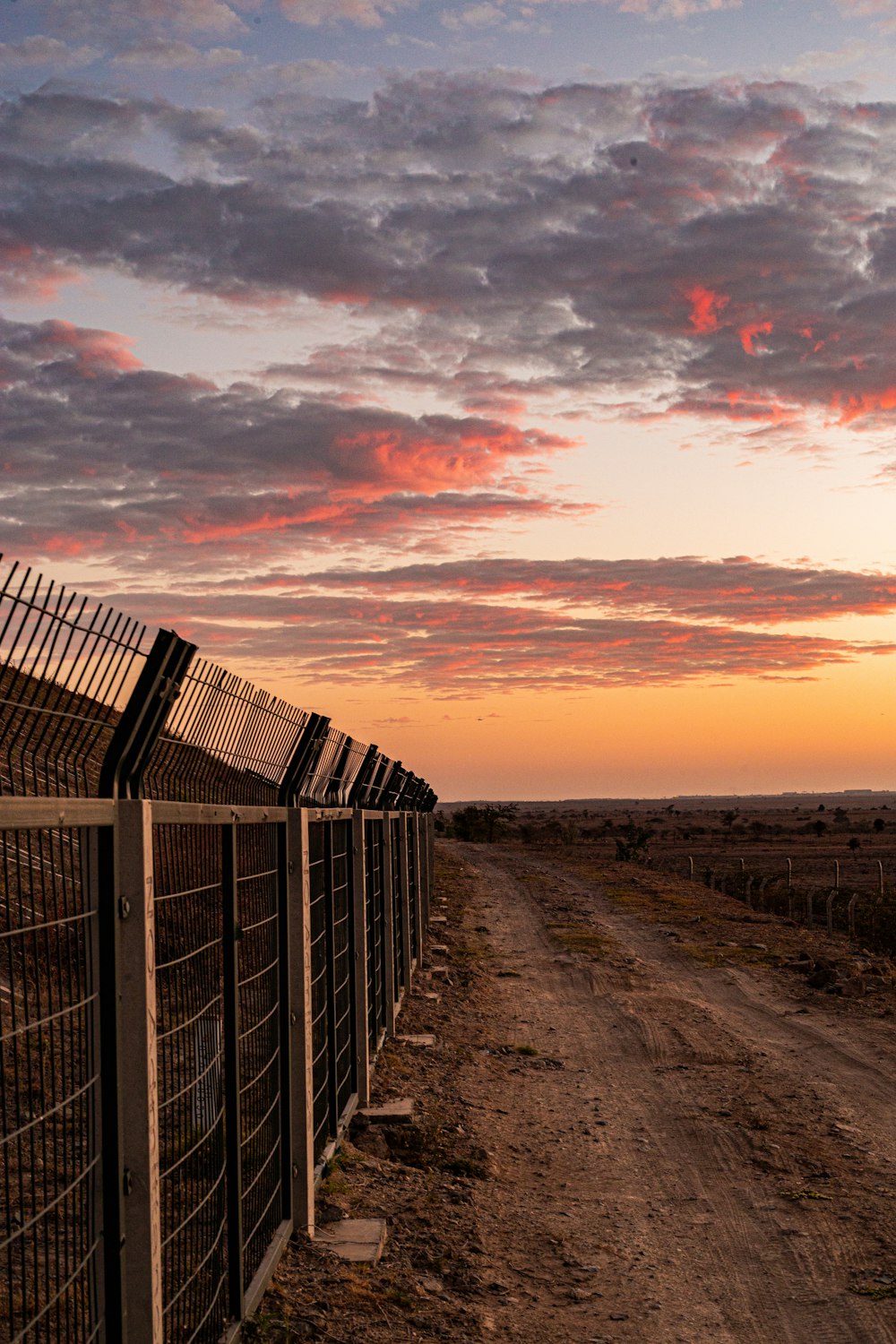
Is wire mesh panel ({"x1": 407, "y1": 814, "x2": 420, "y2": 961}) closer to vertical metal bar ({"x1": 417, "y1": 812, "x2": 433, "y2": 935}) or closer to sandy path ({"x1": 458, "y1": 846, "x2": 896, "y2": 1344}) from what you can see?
vertical metal bar ({"x1": 417, "y1": 812, "x2": 433, "y2": 935})

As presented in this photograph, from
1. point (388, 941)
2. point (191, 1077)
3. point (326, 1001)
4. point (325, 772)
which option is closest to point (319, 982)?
point (326, 1001)

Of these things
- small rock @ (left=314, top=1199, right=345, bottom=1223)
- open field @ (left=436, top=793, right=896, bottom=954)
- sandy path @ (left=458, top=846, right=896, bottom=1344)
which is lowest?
sandy path @ (left=458, top=846, right=896, bottom=1344)

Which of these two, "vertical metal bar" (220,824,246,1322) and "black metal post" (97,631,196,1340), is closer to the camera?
"black metal post" (97,631,196,1340)

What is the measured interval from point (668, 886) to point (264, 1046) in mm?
29183

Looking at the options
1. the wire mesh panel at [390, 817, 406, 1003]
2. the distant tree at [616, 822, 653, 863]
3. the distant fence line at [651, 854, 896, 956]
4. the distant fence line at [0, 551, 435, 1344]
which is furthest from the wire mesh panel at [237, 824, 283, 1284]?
the distant tree at [616, 822, 653, 863]

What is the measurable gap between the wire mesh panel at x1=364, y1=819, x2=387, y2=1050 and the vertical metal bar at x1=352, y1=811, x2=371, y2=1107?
55 cm

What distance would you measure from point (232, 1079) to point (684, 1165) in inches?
197

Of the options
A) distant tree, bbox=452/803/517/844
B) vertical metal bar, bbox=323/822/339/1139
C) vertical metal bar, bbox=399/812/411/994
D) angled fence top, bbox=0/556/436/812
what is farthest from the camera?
distant tree, bbox=452/803/517/844

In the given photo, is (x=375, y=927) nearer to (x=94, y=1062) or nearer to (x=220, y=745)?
(x=220, y=745)

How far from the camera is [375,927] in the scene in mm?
11055

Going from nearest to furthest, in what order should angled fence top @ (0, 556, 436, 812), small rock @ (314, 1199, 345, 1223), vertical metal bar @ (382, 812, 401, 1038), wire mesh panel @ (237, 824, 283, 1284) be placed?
angled fence top @ (0, 556, 436, 812), wire mesh panel @ (237, 824, 283, 1284), small rock @ (314, 1199, 345, 1223), vertical metal bar @ (382, 812, 401, 1038)

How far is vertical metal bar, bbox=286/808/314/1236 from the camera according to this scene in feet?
19.6

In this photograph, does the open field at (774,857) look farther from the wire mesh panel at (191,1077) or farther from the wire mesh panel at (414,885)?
the wire mesh panel at (191,1077)

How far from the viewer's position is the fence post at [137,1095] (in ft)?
10.2
